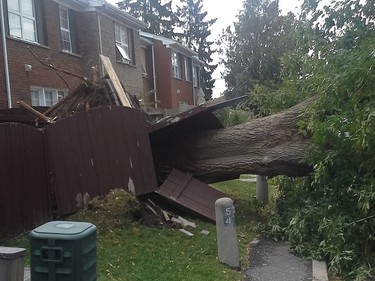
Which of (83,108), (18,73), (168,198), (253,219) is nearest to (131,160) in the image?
(168,198)

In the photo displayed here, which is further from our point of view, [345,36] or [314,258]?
[345,36]

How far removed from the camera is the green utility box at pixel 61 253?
11.7 ft

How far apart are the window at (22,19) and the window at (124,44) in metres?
5.56

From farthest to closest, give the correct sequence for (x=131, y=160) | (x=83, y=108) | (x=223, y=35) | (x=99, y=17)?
1. (x=223, y=35)
2. (x=99, y=17)
3. (x=83, y=108)
4. (x=131, y=160)

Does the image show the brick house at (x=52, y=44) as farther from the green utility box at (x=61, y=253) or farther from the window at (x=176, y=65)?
the window at (x=176, y=65)

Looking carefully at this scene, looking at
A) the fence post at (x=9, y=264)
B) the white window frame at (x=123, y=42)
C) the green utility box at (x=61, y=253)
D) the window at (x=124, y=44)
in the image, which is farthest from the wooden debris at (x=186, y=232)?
the white window frame at (x=123, y=42)

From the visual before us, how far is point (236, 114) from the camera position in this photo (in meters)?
18.9

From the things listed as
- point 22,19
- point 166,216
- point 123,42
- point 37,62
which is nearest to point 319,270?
point 166,216

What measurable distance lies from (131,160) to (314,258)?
11.5 ft

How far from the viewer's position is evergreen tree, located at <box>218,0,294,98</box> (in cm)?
3906

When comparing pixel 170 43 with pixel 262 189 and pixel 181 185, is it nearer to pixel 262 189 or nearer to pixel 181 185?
pixel 262 189

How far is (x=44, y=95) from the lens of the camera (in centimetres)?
1595

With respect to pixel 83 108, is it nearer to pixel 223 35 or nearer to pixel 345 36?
pixel 345 36

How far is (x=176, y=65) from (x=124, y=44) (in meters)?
9.86
